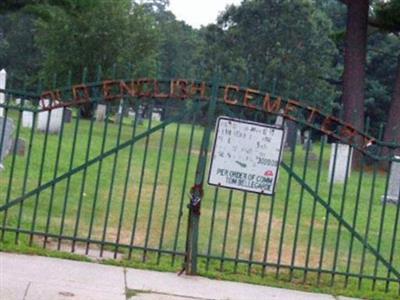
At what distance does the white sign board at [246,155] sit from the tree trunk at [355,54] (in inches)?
951

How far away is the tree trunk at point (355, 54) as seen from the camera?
105 feet

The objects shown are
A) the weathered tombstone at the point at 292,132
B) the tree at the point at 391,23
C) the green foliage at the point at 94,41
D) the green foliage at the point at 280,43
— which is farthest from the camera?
the green foliage at the point at 280,43

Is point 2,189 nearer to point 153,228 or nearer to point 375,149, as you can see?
point 153,228

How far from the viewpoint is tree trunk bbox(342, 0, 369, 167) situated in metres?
32.1

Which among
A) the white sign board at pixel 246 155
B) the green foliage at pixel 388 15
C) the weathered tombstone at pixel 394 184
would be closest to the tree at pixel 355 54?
the green foliage at pixel 388 15

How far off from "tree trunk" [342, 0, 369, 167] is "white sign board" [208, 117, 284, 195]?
24.1 meters

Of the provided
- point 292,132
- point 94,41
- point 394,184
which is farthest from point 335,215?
point 94,41

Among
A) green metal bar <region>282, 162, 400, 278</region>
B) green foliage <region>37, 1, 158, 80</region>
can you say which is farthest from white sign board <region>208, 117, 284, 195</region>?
green foliage <region>37, 1, 158, 80</region>

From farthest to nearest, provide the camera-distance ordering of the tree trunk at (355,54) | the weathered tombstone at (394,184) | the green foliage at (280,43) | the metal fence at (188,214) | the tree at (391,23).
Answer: the green foliage at (280,43)
the tree trunk at (355,54)
the tree at (391,23)
the weathered tombstone at (394,184)
the metal fence at (188,214)

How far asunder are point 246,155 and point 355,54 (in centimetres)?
2514

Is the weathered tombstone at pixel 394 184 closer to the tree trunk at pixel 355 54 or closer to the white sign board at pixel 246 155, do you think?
the white sign board at pixel 246 155

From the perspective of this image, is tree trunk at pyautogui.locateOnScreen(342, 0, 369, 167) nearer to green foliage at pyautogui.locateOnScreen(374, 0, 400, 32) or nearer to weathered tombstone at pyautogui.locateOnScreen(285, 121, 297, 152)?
green foliage at pyautogui.locateOnScreen(374, 0, 400, 32)

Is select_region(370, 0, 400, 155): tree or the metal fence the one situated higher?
select_region(370, 0, 400, 155): tree

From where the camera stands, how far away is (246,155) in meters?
8.27
